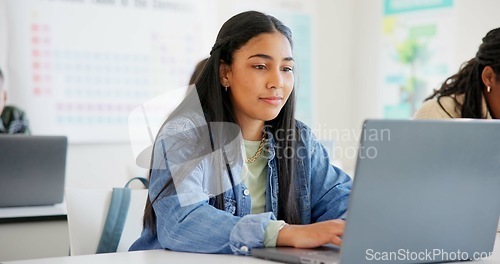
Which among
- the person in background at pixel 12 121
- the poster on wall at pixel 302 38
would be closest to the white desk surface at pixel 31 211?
the person in background at pixel 12 121

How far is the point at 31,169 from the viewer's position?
2504 millimetres

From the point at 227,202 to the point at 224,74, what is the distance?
0.35 meters

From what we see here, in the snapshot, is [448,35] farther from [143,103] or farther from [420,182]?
[420,182]

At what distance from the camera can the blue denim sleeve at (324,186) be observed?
5.81ft

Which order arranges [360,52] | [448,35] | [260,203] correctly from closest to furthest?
[260,203] → [448,35] → [360,52]

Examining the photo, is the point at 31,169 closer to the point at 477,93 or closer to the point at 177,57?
the point at 477,93

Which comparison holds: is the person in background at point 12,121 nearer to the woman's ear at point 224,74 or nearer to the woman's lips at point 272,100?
the woman's ear at point 224,74

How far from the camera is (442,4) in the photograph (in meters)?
4.66

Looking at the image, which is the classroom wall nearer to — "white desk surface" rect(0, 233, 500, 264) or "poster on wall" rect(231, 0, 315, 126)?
"poster on wall" rect(231, 0, 315, 126)

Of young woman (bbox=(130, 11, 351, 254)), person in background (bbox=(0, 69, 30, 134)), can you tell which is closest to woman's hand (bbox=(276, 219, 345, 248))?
young woman (bbox=(130, 11, 351, 254))

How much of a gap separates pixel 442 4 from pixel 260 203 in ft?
10.8

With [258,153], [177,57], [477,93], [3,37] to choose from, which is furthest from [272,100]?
[177,57]

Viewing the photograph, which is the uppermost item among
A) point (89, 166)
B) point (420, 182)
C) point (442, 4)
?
point (442, 4)

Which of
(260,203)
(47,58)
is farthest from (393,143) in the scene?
(47,58)
